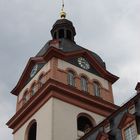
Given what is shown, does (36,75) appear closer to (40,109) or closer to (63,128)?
(40,109)

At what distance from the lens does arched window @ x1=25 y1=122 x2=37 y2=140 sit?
4975 centimetres

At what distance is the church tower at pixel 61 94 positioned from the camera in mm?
46062

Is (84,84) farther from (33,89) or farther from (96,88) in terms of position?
(33,89)

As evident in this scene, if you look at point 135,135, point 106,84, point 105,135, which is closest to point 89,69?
point 106,84

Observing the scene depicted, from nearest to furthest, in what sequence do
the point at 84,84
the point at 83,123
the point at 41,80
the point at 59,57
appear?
the point at 83,123
the point at 59,57
the point at 41,80
the point at 84,84

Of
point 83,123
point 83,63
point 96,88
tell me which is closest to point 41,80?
point 83,63

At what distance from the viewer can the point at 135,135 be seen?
108ft

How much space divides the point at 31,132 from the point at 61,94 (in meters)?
5.90

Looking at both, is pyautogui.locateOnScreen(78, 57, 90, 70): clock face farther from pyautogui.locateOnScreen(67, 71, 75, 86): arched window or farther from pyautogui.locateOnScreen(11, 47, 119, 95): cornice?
pyautogui.locateOnScreen(67, 71, 75, 86): arched window

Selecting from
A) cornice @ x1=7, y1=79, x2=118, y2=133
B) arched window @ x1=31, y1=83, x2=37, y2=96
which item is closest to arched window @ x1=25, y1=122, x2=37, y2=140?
cornice @ x1=7, y1=79, x2=118, y2=133

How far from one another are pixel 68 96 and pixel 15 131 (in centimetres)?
805

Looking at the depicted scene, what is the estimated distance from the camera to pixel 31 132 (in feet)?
166

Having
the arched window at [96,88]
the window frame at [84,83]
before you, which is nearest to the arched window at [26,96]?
the window frame at [84,83]

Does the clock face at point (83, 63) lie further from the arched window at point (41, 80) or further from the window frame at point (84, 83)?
the arched window at point (41, 80)
